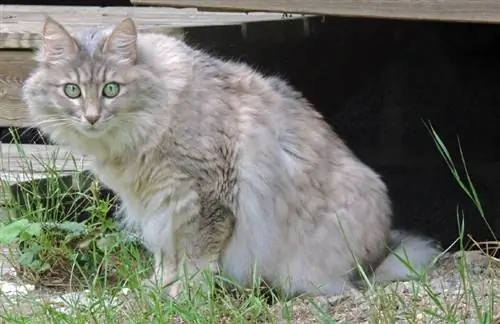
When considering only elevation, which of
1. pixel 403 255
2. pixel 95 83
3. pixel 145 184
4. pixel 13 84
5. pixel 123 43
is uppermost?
pixel 123 43

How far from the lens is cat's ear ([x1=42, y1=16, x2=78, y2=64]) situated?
315cm

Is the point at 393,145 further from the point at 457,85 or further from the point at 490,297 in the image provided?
the point at 490,297

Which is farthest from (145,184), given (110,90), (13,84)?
(13,84)

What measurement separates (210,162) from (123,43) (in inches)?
19.9

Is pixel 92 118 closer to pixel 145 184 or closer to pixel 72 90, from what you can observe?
pixel 72 90

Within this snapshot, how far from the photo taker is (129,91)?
10.4 feet

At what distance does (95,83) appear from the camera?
3.13 m

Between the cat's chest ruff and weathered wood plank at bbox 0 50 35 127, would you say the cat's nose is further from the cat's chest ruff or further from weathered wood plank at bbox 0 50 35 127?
weathered wood plank at bbox 0 50 35 127

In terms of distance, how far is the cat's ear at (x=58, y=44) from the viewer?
10.3 feet

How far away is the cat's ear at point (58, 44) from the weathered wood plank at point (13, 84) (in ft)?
3.25

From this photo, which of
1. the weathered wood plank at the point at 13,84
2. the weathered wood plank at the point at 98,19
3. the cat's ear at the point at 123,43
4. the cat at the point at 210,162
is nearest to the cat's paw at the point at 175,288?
the cat at the point at 210,162

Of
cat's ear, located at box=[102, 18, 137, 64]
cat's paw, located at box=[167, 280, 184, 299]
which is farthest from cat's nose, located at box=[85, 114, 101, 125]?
cat's paw, located at box=[167, 280, 184, 299]

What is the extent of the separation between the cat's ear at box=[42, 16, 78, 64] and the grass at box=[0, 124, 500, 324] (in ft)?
2.26

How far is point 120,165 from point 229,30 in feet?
3.81
